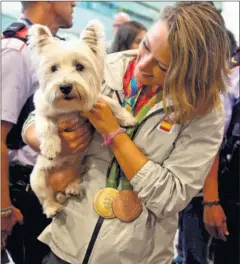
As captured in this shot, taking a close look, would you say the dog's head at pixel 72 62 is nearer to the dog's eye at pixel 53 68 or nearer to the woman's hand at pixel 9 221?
→ the dog's eye at pixel 53 68

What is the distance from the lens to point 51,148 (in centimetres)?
→ 132

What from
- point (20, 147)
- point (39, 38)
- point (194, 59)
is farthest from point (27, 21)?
point (194, 59)

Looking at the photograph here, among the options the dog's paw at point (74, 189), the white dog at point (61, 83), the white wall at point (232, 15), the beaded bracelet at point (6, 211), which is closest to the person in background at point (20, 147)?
the beaded bracelet at point (6, 211)

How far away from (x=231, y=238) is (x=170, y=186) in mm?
1052

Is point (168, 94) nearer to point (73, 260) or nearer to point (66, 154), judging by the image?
point (66, 154)

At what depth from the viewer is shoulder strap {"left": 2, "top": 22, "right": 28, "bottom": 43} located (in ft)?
5.23

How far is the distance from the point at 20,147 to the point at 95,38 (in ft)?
1.98

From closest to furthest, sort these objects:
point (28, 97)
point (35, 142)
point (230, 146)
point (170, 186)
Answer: point (170, 186), point (35, 142), point (28, 97), point (230, 146)

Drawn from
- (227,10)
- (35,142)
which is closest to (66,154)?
(35,142)

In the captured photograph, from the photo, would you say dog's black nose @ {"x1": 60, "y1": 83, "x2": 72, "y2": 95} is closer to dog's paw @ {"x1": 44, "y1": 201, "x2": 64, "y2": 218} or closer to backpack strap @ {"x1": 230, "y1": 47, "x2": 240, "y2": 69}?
dog's paw @ {"x1": 44, "y1": 201, "x2": 64, "y2": 218}

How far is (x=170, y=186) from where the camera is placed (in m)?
1.12

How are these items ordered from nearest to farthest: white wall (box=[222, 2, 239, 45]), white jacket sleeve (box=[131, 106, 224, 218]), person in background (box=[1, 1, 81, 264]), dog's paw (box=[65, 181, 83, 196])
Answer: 1. white jacket sleeve (box=[131, 106, 224, 218])
2. dog's paw (box=[65, 181, 83, 196])
3. person in background (box=[1, 1, 81, 264])
4. white wall (box=[222, 2, 239, 45])

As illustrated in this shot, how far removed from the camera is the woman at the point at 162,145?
1.11 meters

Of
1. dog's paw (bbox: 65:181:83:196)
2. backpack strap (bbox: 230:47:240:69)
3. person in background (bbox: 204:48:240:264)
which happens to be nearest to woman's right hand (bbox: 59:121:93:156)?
dog's paw (bbox: 65:181:83:196)
